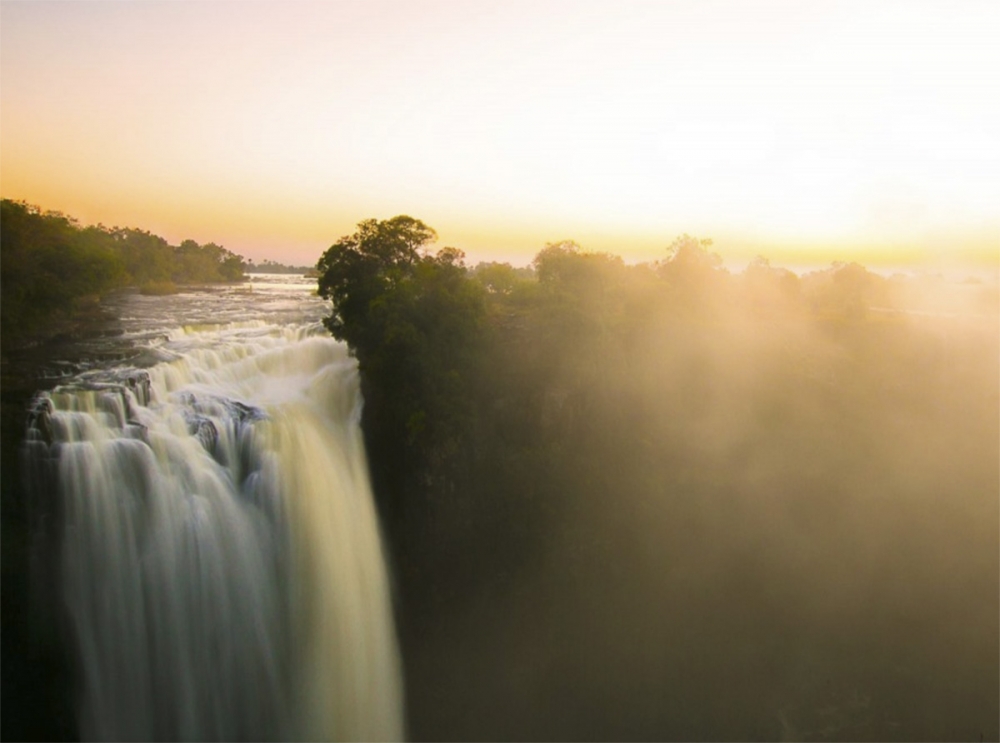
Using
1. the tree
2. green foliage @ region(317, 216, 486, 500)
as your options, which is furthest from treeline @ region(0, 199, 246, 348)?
green foliage @ region(317, 216, 486, 500)

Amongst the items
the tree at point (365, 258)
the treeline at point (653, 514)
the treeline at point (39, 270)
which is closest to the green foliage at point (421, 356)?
the treeline at point (653, 514)

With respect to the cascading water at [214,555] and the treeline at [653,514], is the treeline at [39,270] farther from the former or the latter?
the treeline at [653,514]

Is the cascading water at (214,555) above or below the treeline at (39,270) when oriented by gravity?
below

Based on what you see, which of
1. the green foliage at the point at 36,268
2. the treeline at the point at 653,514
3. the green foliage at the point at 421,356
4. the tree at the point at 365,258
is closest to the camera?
the green foliage at the point at 36,268

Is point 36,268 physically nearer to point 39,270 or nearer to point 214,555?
point 39,270

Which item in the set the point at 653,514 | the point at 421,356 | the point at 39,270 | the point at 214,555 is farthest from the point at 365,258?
the point at 653,514
